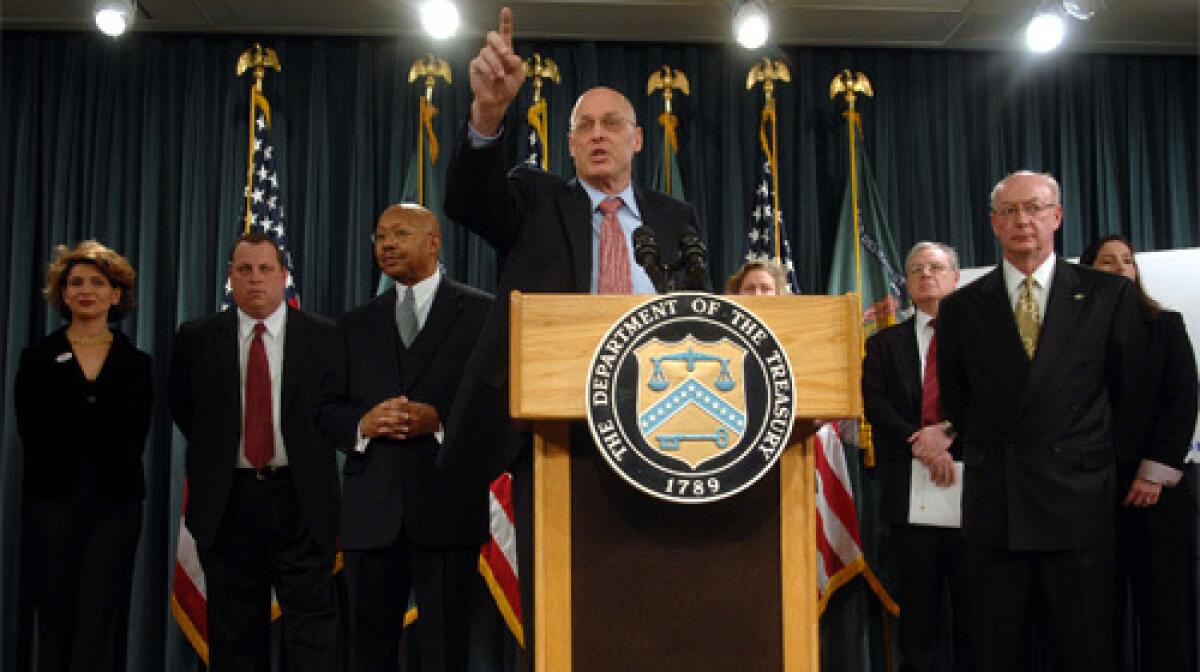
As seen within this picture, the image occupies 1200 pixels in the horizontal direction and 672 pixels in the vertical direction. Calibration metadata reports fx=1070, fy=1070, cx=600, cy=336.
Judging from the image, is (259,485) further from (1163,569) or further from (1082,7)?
(1082,7)

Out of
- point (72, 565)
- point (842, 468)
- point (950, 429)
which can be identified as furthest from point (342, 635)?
point (950, 429)

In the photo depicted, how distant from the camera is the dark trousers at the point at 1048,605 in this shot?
252 cm

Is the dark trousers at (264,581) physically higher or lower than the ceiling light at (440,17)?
lower

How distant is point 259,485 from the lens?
337 cm

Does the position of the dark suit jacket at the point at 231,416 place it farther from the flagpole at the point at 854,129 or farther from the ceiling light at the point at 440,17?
the flagpole at the point at 854,129

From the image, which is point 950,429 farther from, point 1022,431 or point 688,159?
point 688,159

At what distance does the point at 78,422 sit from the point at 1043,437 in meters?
2.92

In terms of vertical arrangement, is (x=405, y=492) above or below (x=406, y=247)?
below

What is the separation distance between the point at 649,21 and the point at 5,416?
335cm

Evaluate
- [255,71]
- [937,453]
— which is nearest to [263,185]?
[255,71]

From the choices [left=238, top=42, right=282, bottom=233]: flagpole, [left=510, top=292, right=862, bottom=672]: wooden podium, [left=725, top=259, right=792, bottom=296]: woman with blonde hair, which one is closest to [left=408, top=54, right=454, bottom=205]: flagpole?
[left=238, top=42, right=282, bottom=233]: flagpole

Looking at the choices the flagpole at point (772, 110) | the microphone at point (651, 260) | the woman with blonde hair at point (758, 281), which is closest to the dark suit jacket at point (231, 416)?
the woman with blonde hair at point (758, 281)

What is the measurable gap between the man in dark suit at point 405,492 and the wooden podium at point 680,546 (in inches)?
50.6

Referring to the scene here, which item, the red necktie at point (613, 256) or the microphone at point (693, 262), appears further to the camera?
the red necktie at point (613, 256)
